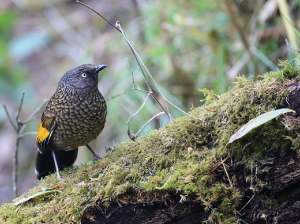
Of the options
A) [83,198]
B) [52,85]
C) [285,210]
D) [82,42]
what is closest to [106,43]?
[82,42]

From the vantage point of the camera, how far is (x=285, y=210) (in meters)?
1.76

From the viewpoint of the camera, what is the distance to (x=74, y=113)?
3.06 meters

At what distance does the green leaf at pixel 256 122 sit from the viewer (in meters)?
1.73

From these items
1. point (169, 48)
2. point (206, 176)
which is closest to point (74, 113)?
point (206, 176)

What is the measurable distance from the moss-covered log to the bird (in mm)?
812

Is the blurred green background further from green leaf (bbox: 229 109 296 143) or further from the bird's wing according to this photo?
green leaf (bbox: 229 109 296 143)

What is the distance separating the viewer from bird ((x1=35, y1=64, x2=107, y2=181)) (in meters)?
3.07

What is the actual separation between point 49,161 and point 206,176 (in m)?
2.56

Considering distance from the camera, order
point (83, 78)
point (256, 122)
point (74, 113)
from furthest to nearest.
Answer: point (83, 78), point (74, 113), point (256, 122)

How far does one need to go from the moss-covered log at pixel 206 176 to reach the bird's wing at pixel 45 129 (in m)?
0.97

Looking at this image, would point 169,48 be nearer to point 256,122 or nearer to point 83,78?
point 83,78

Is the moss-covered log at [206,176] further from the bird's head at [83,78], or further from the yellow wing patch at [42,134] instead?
the bird's head at [83,78]

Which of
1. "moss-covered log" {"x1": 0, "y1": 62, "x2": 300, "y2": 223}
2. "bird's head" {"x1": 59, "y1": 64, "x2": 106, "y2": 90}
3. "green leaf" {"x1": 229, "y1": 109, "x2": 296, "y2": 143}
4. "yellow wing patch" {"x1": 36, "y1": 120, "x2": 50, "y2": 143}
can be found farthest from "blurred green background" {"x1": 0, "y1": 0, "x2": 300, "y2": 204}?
"green leaf" {"x1": 229, "y1": 109, "x2": 296, "y2": 143}

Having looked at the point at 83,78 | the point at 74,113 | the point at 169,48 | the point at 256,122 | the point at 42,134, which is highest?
the point at 83,78
